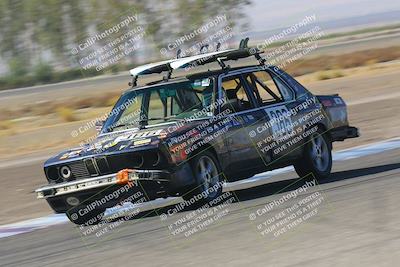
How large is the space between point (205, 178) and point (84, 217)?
1560 millimetres

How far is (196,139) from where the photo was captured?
9.54m

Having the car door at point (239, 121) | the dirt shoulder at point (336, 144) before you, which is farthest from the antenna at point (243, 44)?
the dirt shoulder at point (336, 144)

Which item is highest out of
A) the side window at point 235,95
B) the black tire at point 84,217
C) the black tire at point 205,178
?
the side window at point 235,95

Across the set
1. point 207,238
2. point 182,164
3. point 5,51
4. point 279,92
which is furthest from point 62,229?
point 5,51

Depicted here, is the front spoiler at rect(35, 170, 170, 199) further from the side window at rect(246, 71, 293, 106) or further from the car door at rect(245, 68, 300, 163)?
the side window at rect(246, 71, 293, 106)

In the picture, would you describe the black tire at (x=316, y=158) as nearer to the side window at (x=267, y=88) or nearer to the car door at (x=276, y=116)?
the car door at (x=276, y=116)

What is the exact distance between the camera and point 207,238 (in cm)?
777

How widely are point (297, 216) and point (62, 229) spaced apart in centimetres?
299

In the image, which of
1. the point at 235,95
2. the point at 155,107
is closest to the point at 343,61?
the point at 235,95

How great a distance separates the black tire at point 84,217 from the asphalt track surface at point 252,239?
0.40 ft

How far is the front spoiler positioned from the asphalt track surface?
467 millimetres

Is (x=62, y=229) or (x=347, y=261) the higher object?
(x=347, y=261)

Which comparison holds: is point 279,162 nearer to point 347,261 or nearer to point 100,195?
point 100,195

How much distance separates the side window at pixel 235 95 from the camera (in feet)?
33.9
